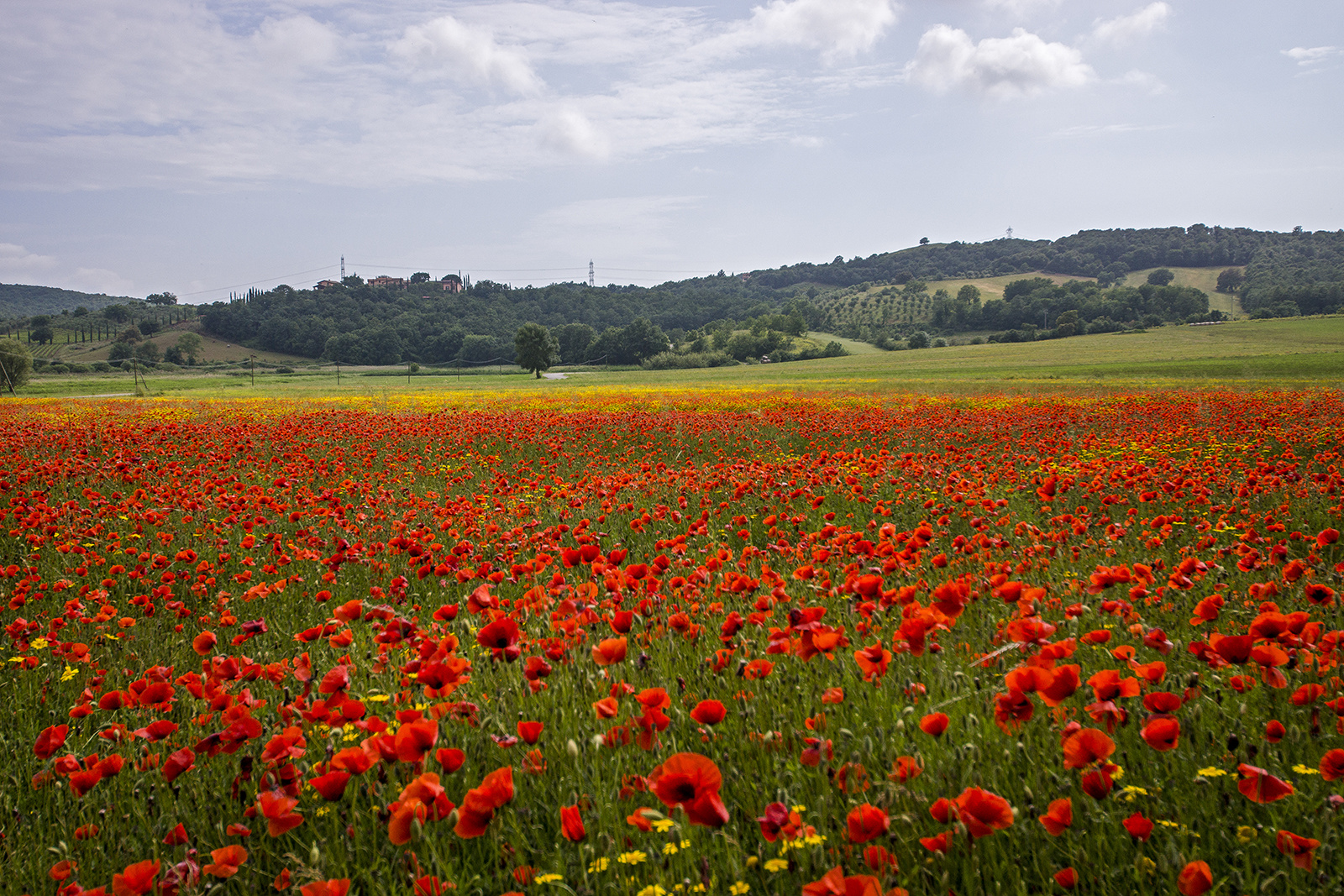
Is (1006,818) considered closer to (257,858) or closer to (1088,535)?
(257,858)

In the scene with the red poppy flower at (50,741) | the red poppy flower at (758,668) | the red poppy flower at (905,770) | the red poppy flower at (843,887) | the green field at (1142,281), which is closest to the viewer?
the red poppy flower at (843,887)

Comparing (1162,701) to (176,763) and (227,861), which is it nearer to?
(227,861)

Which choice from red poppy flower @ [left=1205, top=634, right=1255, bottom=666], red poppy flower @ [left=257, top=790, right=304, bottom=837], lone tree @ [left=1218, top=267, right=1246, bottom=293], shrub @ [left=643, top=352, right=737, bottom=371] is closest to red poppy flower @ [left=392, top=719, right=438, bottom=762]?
red poppy flower @ [left=257, top=790, right=304, bottom=837]

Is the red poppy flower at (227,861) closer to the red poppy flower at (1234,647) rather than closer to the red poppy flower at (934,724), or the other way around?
the red poppy flower at (934,724)

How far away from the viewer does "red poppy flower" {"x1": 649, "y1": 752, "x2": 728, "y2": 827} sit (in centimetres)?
140

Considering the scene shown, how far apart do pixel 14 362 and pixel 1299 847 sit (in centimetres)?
7479

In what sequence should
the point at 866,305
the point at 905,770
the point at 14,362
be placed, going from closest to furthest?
the point at 905,770 → the point at 14,362 → the point at 866,305

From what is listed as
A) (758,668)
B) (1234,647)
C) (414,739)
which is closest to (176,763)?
(414,739)

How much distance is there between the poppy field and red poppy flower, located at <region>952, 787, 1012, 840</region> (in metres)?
0.01

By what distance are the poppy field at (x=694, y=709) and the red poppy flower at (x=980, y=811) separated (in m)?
0.01

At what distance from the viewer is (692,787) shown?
4.86 feet

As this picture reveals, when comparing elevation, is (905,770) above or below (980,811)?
below

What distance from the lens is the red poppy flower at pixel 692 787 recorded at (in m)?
1.40

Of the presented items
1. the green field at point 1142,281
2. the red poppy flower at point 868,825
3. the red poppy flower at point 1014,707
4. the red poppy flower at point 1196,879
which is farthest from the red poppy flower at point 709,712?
the green field at point 1142,281
